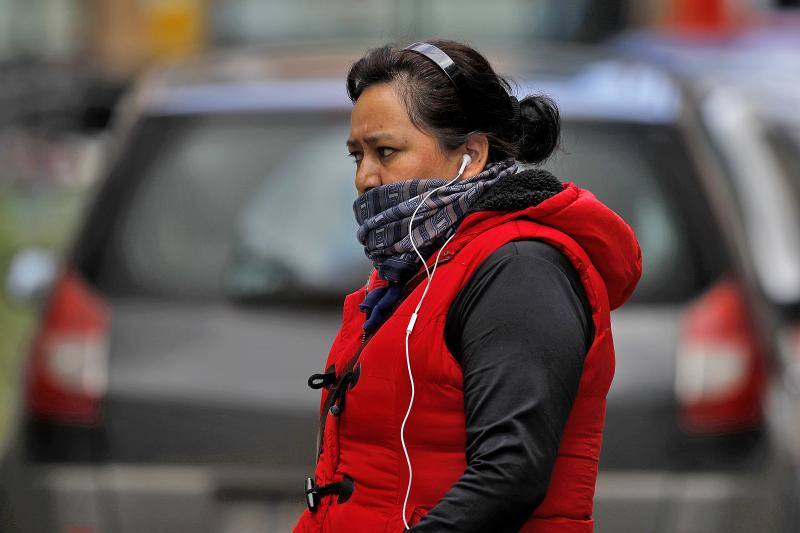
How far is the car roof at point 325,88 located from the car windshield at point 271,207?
44 millimetres

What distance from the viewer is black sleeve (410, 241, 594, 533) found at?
207 cm

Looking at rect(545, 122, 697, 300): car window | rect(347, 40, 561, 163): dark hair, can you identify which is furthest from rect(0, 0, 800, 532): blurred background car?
rect(347, 40, 561, 163): dark hair

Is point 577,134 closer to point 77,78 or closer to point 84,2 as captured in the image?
point 77,78

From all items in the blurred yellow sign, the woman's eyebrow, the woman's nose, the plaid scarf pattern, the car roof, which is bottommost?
the blurred yellow sign

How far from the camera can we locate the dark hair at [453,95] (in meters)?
2.30

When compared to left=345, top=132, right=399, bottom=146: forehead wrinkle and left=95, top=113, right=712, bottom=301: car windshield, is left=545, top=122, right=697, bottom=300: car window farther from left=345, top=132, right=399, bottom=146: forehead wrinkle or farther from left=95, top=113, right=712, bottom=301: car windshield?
left=345, top=132, right=399, bottom=146: forehead wrinkle

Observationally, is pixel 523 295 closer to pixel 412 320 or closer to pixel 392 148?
pixel 412 320

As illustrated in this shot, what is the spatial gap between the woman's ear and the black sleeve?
217mm

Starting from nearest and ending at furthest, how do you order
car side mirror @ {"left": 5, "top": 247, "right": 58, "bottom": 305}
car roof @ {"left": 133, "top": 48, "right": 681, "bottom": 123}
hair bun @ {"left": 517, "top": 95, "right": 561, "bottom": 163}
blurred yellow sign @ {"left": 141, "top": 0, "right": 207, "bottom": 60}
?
hair bun @ {"left": 517, "top": 95, "right": 561, "bottom": 163} < car roof @ {"left": 133, "top": 48, "right": 681, "bottom": 123} < car side mirror @ {"left": 5, "top": 247, "right": 58, "bottom": 305} < blurred yellow sign @ {"left": 141, "top": 0, "right": 207, "bottom": 60}

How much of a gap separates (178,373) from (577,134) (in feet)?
4.06

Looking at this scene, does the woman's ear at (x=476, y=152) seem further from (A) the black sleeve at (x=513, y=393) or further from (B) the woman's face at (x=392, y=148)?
(A) the black sleeve at (x=513, y=393)

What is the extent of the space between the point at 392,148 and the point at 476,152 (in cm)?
13

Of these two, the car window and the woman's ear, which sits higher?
the woman's ear

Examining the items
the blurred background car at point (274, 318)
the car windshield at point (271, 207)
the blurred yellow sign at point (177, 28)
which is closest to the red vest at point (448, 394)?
the blurred background car at point (274, 318)
